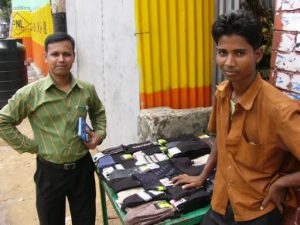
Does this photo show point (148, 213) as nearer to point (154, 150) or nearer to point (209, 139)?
point (154, 150)

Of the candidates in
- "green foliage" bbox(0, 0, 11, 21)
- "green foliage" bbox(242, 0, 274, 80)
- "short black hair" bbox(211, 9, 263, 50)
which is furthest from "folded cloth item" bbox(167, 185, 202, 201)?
"green foliage" bbox(0, 0, 11, 21)

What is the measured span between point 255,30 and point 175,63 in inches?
78.1

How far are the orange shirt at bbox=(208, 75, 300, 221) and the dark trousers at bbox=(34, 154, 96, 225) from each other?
4.09ft

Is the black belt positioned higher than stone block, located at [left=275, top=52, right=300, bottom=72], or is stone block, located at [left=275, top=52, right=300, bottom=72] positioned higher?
stone block, located at [left=275, top=52, right=300, bottom=72]

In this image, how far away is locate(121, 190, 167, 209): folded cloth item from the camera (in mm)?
2194

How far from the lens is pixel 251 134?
1.74m

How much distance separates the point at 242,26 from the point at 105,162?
159cm

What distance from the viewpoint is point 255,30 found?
1656mm

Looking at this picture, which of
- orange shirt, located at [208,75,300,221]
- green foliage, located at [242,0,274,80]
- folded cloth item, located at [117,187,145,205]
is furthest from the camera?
green foliage, located at [242,0,274,80]

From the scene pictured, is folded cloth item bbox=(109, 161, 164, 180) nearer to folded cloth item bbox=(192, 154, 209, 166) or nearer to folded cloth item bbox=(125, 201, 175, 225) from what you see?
folded cloth item bbox=(192, 154, 209, 166)

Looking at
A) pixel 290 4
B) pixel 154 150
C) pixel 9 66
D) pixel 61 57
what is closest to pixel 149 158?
pixel 154 150

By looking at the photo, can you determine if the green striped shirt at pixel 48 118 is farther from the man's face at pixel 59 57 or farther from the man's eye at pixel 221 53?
the man's eye at pixel 221 53

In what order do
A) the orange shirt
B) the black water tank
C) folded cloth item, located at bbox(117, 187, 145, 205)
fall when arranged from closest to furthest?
the orange shirt < folded cloth item, located at bbox(117, 187, 145, 205) < the black water tank

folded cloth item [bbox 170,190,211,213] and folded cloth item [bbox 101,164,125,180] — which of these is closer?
folded cloth item [bbox 170,190,211,213]
